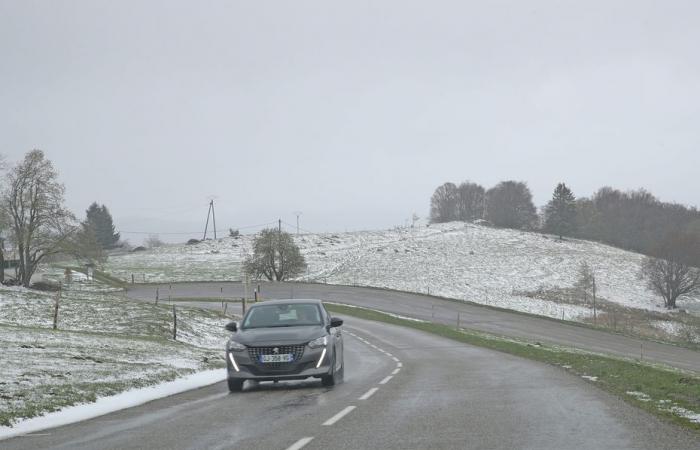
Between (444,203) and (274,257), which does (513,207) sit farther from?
(274,257)

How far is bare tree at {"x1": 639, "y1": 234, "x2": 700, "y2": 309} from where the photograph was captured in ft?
258

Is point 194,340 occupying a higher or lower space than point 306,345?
lower

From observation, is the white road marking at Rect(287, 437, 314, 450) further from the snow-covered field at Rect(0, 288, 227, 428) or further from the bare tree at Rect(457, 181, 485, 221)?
the bare tree at Rect(457, 181, 485, 221)

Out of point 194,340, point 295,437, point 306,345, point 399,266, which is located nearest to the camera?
point 295,437

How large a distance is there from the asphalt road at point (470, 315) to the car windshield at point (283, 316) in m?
25.9

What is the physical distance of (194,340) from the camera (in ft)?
102

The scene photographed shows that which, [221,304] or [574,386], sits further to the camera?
[221,304]

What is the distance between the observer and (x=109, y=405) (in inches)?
471

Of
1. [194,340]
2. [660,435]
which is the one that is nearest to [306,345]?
[660,435]

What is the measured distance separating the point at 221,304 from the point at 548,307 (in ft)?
100

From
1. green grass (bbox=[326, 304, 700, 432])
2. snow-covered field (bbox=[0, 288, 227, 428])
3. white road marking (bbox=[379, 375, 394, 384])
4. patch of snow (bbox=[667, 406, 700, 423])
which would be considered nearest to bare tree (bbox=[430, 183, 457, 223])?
snow-covered field (bbox=[0, 288, 227, 428])

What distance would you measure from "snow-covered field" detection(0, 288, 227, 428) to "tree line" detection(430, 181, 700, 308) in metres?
57.8

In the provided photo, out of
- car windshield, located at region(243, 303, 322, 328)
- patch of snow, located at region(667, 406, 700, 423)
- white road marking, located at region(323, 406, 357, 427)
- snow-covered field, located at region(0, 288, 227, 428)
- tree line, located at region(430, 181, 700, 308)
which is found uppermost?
tree line, located at region(430, 181, 700, 308)

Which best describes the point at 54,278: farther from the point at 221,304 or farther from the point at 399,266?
the point at 399,266
